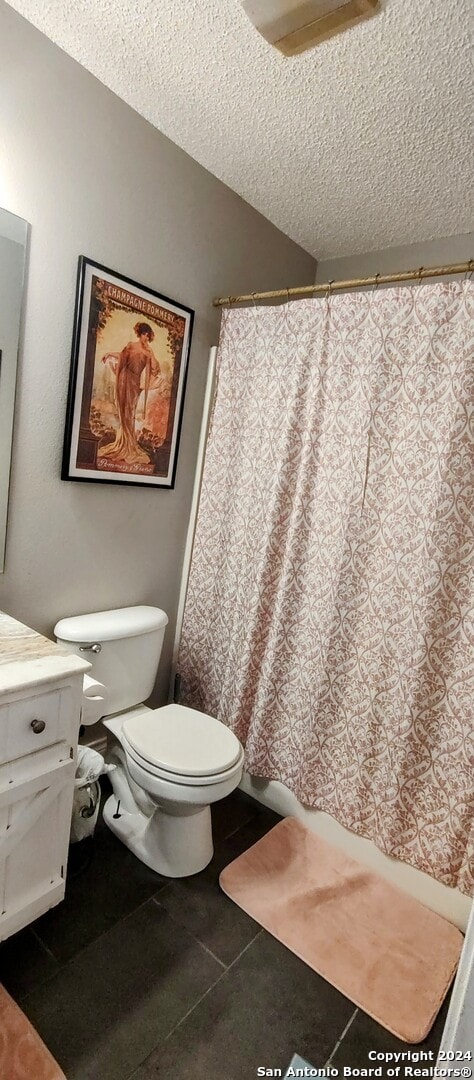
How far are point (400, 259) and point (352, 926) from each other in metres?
2.50

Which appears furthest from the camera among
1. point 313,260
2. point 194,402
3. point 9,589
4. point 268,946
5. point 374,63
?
point 313,260

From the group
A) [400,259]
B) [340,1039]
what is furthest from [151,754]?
[400,259]

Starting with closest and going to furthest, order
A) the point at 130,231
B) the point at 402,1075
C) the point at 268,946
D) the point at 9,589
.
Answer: the point at 402,1075 → the point at 268,946 → the point at 9,589 → the point at 130,231

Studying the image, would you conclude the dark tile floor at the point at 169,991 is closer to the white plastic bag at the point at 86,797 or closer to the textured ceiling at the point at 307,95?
the white plastic bag at the point at 86,797

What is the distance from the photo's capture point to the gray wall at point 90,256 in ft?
4.26

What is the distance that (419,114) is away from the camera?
1337 millimetres

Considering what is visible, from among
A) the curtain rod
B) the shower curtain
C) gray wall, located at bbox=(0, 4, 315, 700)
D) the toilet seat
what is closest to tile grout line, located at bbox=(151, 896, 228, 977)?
the toilet seat

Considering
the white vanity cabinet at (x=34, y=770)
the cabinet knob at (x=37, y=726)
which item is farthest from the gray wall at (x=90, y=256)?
the cabinet knob at (x=37, y=726)

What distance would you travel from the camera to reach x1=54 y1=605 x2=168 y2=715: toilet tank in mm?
1521

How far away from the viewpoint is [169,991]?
1158 mm

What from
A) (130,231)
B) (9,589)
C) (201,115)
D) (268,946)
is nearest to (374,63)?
(201,115)

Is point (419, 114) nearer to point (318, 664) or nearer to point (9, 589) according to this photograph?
point (318, 664)

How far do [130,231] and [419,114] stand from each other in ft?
3.00

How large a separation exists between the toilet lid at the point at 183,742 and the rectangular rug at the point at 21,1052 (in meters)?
0.58
